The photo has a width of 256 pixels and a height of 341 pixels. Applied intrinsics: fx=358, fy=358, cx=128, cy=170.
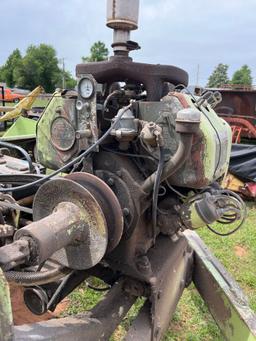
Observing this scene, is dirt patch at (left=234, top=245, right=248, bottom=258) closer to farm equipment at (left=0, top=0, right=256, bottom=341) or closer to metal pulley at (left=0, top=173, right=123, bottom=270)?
farm equipment at (left=0, top=0, right=256, bottom=341)

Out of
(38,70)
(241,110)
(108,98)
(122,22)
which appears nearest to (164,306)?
(108,98)

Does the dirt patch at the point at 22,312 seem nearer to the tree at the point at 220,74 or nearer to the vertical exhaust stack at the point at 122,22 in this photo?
the vertical exhaust stack at the point at 122,22

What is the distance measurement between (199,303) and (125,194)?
1.49 metres

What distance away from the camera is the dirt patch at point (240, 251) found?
11.6 ft

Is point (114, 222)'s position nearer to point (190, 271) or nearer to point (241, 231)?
point (190, 271)

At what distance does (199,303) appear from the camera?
8.91ft

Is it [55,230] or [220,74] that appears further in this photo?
[220,74]

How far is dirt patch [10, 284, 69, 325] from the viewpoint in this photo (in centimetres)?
241

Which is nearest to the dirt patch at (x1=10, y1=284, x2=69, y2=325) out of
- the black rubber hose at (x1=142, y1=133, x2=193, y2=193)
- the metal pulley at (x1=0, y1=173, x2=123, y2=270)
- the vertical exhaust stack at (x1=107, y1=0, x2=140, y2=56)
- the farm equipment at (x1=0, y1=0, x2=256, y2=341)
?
the farm equipment at (x1=0, y1=0, x2=256, y2=341)

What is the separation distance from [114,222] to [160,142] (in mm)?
391

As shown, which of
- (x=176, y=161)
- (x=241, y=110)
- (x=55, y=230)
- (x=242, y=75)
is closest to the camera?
(x=55, y=230)

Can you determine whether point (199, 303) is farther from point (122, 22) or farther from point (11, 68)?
point (11, 68)

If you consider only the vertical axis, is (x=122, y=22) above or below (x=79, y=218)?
above

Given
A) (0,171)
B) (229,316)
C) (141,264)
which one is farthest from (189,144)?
(0,171)
